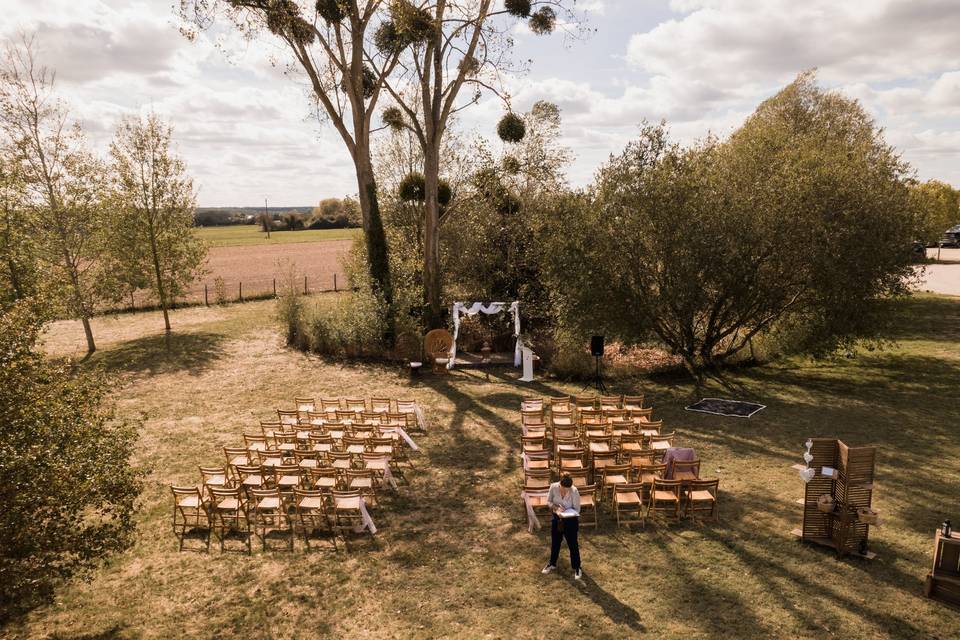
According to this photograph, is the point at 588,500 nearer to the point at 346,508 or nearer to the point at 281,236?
the point at 346,508

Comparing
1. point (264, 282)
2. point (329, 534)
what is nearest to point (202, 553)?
point (329, 534)

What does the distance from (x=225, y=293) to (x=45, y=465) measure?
Result: 111ft

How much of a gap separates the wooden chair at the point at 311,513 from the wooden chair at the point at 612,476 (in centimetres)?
483

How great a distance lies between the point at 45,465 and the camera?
6.18 m

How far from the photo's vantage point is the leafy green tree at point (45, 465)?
6074mm

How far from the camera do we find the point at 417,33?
19328mm

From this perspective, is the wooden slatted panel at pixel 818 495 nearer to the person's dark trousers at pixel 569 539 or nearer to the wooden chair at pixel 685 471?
the wooden chair at pixel 685 471

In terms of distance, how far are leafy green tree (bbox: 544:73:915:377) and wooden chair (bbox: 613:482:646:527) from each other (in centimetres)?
829

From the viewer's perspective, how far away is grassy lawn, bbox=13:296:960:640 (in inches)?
286

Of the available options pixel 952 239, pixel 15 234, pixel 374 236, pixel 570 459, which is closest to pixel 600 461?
pixel 570 459

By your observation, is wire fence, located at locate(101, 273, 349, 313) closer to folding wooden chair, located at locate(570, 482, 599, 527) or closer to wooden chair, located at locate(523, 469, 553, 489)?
wooden chair, located at locate(523, 469, 553, 489)

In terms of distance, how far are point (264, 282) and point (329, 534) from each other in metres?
36.1

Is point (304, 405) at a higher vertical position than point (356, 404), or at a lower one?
lower

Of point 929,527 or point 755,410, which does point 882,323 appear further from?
point 929,527
